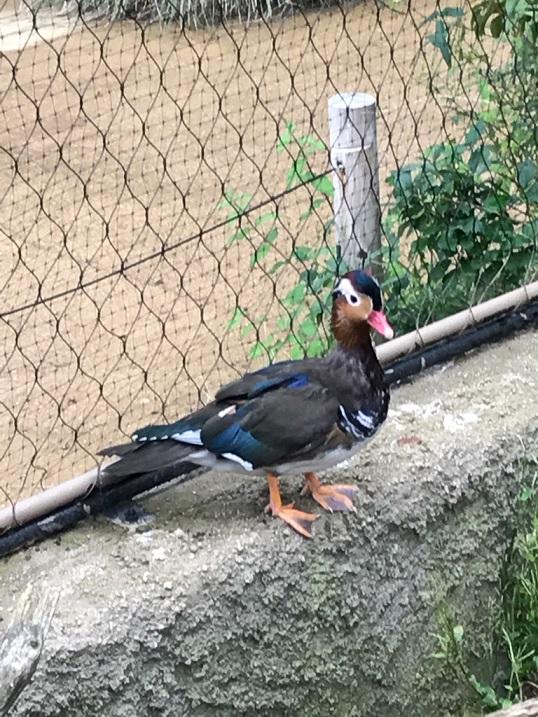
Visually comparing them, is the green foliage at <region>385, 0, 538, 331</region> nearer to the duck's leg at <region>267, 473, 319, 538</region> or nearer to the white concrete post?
the white concrete post

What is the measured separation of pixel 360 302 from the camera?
1988 millimetres

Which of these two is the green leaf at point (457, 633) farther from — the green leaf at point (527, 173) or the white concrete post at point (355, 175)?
the green leaf at point (527, 173)

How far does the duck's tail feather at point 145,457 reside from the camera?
A: 6.63 feet

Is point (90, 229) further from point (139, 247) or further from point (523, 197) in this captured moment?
point (523, 197)

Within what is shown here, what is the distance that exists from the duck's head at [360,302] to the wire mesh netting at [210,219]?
0.43m

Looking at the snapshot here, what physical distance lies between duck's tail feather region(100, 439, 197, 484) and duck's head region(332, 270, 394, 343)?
1.14 ft

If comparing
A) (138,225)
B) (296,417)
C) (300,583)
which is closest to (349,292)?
(296,417)

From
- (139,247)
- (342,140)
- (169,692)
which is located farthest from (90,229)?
(169,692)

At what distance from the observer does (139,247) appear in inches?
181

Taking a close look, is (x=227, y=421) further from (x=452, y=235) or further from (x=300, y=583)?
(x=452, y=235)

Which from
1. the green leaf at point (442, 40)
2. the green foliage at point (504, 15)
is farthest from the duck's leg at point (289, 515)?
the green foliage at point (504, 15)

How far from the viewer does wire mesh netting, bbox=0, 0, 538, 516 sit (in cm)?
291

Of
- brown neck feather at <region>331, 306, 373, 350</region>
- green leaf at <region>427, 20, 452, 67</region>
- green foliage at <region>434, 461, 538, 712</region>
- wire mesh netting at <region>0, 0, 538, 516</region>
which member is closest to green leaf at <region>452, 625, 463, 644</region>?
green foliage at <region>434, 461, 538, 712</region>

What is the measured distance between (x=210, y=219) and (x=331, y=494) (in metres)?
2.63
